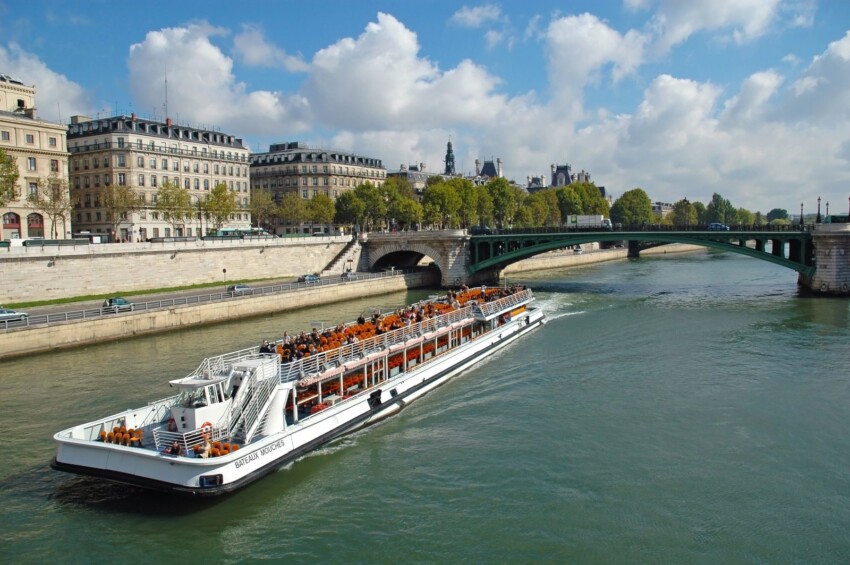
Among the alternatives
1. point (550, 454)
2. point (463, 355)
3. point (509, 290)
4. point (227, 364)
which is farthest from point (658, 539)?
point (509, 290)

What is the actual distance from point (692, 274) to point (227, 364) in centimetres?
6298

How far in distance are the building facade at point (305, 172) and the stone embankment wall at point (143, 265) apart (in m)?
33.3

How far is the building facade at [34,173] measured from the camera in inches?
2064

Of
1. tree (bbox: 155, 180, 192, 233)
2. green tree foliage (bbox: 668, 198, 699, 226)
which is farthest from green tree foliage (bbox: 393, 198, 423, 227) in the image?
green tree foliage (bbox: 668, 198, 699, 226)

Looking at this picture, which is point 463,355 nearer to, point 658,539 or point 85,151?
point 658,539

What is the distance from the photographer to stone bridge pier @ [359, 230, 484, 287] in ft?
203

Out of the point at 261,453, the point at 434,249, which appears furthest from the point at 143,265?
the point at 261,453

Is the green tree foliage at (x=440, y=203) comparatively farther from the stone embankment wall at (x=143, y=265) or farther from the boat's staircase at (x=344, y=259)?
the stone embankment wall at (x=143, y=265)

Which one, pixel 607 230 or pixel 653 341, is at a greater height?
pixel 607 230

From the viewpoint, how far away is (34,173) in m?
54.3

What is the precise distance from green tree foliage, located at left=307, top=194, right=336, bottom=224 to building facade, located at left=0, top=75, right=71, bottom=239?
3028 centimetres

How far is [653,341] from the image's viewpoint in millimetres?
34156

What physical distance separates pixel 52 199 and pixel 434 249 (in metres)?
29.8

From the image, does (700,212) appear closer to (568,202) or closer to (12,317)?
(568,202)
